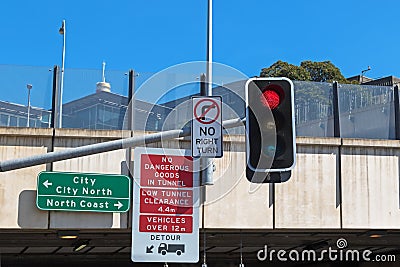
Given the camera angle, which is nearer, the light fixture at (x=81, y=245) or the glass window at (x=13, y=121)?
the glass window at (x=13, y=121)

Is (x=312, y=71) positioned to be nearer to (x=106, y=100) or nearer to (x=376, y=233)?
(x=376, y=233)

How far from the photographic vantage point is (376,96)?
17422 mm

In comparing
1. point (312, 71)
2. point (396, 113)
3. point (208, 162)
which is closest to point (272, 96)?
point (208, 162)

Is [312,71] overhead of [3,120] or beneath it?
overhead

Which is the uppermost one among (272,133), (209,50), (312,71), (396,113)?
(312,71)

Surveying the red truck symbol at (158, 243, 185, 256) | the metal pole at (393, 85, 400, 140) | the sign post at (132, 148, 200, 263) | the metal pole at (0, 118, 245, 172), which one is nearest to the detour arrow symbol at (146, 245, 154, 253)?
the sign post at (132, 148, 200, 263)

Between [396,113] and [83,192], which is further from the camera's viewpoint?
[396,113]

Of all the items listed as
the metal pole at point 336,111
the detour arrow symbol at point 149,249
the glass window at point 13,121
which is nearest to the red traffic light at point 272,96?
the detour arrow symbol at point 149,249

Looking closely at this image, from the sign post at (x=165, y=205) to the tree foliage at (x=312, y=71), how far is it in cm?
3980

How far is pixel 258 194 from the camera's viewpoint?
1616 cm

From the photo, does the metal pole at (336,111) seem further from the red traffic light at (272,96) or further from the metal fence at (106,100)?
the red traffic light at (272,96)

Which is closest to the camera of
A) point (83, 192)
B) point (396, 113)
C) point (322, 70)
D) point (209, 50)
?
point (83, 192)

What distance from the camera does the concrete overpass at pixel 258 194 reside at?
1510 cm

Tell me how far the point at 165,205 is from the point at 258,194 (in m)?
2.07
